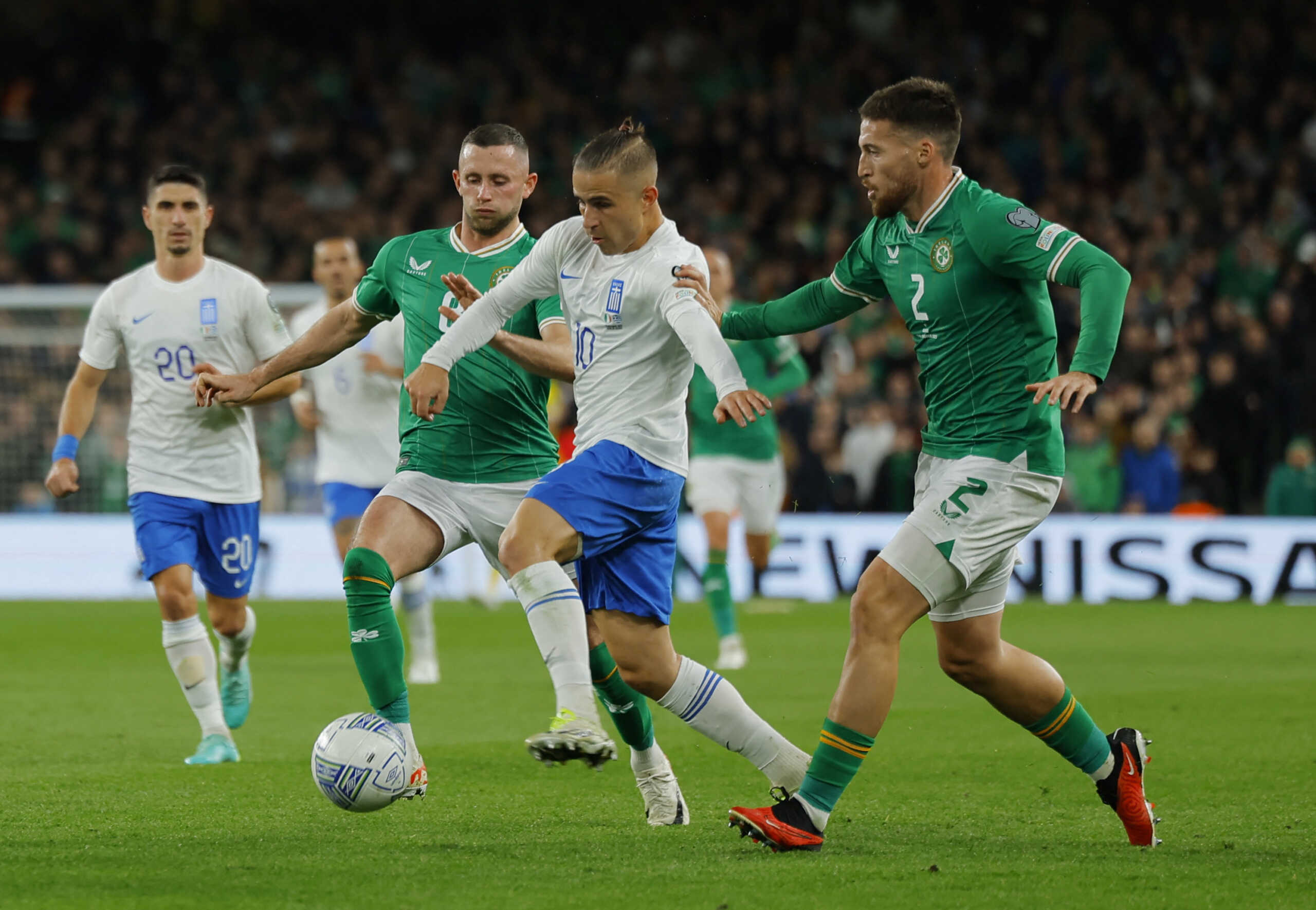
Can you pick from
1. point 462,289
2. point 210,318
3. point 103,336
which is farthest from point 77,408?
point 462,289

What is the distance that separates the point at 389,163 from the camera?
72.0 ft

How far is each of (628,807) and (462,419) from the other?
4.89ft

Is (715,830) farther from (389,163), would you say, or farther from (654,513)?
(389,163)

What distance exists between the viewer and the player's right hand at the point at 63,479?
725 centimetres

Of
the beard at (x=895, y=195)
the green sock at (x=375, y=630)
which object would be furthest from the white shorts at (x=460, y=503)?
the beard at (x=895, y=195)

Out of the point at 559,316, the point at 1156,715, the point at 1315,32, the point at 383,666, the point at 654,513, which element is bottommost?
the point at 1156,715

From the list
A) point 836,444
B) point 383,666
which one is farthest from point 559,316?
point 836,444

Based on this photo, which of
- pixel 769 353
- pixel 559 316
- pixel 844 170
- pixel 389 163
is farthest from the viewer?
pixel 389 163

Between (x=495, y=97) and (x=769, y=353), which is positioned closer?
(x=769, y=353)

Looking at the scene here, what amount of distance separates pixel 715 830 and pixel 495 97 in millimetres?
18198

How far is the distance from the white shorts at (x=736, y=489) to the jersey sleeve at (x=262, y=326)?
4140 millimetres

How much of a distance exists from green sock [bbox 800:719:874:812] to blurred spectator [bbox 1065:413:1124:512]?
11239 millimetres

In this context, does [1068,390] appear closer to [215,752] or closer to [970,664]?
[970,664]

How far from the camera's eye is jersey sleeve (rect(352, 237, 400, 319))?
19.9 feet
